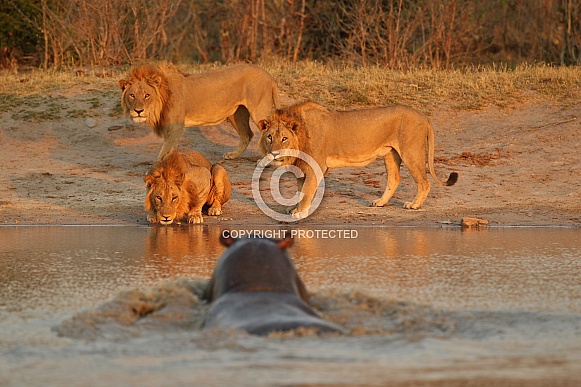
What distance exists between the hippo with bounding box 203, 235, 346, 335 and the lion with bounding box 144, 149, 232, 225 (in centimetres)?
417

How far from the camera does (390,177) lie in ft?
35.1

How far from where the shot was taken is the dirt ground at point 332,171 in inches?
398

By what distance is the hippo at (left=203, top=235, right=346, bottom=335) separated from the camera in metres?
4.70

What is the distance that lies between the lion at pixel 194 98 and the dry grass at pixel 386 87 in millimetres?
1726

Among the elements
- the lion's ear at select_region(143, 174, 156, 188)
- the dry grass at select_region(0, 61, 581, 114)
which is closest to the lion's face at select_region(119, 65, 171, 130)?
the lion's ear at select_region(143, 174, 156, 188)

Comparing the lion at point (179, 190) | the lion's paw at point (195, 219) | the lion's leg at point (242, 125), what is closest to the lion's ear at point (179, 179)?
the lion at point (179, 190)

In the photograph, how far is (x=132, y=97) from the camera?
465 inches

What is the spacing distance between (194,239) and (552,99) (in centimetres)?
706

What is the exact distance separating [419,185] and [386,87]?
4.51 m

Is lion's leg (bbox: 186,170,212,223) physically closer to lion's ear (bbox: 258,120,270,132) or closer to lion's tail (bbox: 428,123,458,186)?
lion's ear (bbox: 258,120,270,132)

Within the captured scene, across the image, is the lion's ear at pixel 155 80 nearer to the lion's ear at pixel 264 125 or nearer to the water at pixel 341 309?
the lion's ear at pixel 264 125

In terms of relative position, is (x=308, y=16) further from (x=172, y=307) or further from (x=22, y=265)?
(x=172, y=307)

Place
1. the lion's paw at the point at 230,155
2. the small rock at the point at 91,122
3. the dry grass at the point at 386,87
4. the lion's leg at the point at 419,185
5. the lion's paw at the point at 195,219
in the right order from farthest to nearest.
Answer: the dry grass at the point at 386,87
the small rock at the point at 91,122
the lion's paw at the point at 230,155
the lion's leg at the point at 419,185
the lion's paw at the point at 195,219

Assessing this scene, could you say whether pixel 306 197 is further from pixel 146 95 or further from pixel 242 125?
pixel 242 125
